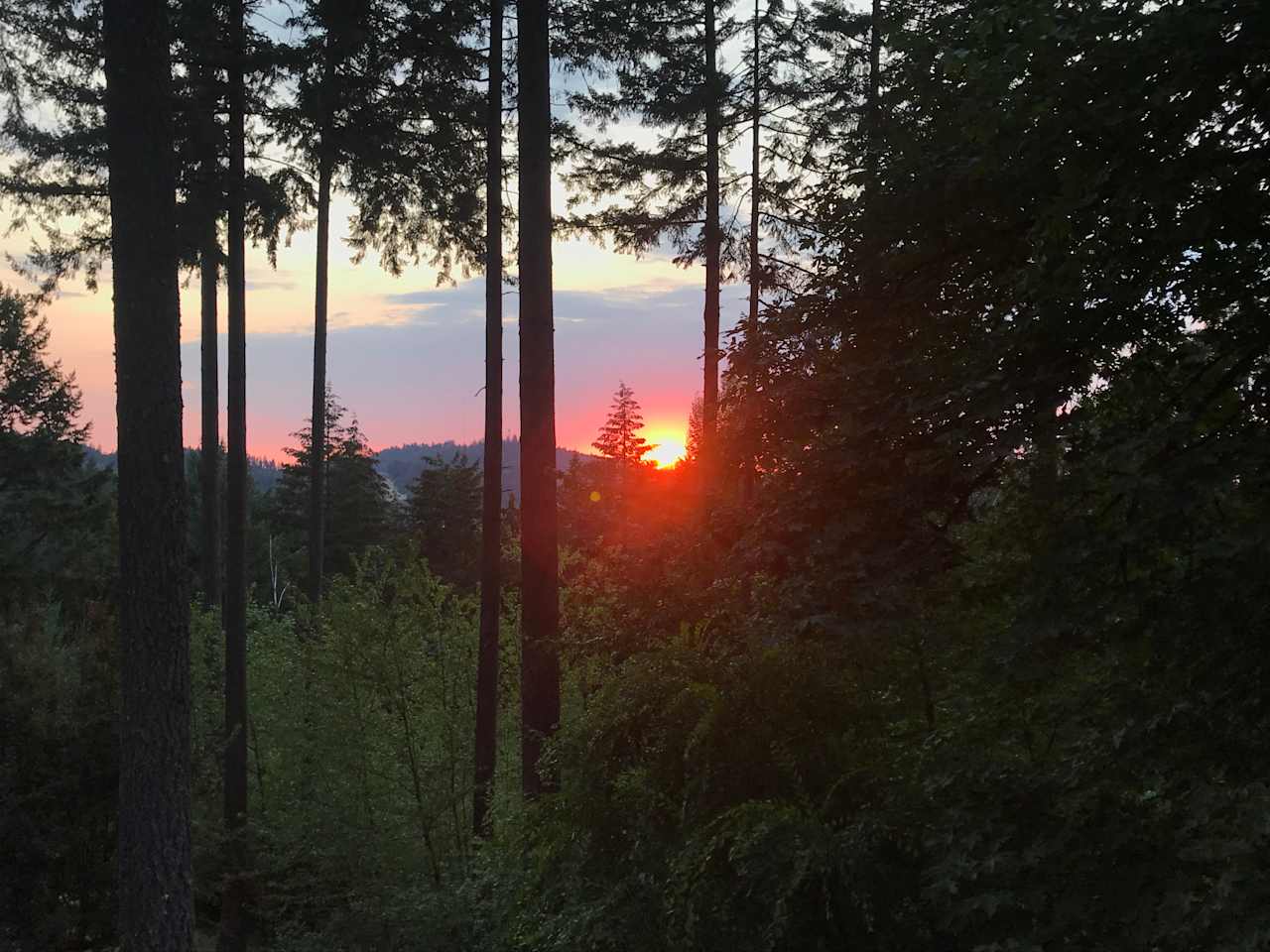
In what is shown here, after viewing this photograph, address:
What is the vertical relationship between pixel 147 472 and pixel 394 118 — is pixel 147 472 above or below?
below

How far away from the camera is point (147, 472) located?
680 cm

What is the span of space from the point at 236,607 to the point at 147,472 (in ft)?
29.2

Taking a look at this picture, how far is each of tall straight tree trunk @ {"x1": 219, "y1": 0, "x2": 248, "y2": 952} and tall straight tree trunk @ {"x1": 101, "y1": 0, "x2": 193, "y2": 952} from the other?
8.21 m

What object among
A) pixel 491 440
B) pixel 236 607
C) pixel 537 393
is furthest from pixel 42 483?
pixel 537 393

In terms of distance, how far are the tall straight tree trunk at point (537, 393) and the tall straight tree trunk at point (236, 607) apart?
6511mm

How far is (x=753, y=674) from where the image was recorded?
661cm

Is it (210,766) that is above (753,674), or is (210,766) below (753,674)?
below

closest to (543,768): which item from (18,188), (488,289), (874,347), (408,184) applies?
(874,347)

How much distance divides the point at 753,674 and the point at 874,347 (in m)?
2.43

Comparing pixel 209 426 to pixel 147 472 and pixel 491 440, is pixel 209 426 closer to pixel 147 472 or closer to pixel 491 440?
pixel 491 440

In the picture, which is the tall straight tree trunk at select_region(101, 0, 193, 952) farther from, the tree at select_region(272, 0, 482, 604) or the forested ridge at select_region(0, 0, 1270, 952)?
the tree at select_region(272, 0, 482, 604)

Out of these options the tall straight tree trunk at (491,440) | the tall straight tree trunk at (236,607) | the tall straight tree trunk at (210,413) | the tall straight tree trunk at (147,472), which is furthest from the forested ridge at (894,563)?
the tall straight tree trunk at (210,413)

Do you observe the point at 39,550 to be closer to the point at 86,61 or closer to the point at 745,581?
the point at 86,61

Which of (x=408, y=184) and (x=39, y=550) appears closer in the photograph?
(x=408, y=184)
